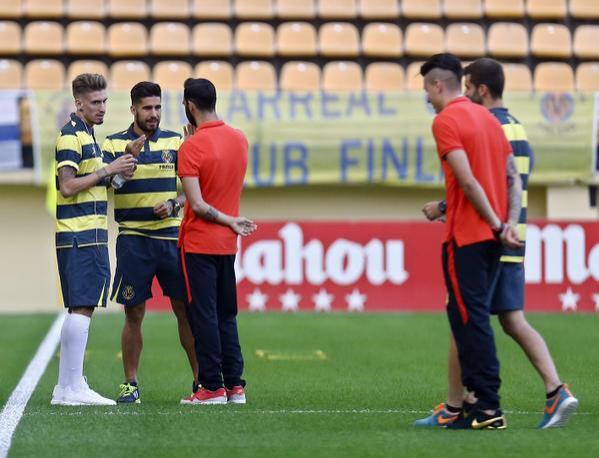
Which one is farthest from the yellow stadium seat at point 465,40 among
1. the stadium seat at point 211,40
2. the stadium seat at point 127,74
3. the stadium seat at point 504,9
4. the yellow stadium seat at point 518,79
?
the stadium seat at point 127,74

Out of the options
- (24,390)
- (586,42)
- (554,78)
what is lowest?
(24,390)

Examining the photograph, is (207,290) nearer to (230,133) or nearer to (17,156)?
(230,133)

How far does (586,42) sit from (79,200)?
12938mm

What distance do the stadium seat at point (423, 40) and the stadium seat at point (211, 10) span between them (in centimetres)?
266

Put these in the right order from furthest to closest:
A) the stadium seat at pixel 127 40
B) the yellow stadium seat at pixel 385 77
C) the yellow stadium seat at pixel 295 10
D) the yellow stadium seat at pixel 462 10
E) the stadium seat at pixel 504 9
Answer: the stadium seat at pixel 504 9 → the yellow stadium seat at pixel 462 10 → the yellow stadium seat at pixel 295 10 → the stadium seat at pixel 127 40 → the yellow stadium seat at pixel 385 77

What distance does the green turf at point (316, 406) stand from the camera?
6.26m

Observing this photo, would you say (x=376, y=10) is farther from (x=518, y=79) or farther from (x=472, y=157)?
(x=472, y=157)

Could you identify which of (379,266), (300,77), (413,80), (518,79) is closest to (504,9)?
(518,79)

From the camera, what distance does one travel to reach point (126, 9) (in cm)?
1944

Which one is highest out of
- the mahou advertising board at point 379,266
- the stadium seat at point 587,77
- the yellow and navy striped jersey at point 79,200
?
the stadium seat at point 587,77

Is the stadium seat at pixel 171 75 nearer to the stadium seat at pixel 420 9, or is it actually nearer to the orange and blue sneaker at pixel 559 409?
the stadium seat at pixel 420 9

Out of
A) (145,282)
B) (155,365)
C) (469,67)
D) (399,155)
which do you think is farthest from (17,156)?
(469,67)

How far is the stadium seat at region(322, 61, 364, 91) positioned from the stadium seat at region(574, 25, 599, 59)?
3.35 m

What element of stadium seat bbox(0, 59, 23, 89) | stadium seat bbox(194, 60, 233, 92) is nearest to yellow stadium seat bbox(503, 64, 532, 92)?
stadium seat bbox(194, 60, 233, 92)
